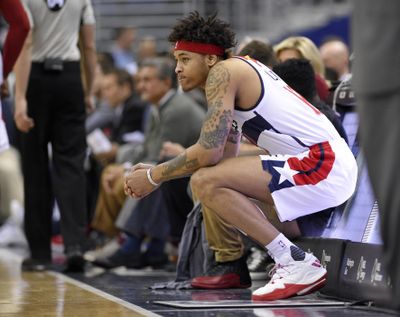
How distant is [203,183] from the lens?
4828 millimetres

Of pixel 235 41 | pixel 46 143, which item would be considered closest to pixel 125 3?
pixel 46 143

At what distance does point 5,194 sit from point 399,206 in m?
7.47

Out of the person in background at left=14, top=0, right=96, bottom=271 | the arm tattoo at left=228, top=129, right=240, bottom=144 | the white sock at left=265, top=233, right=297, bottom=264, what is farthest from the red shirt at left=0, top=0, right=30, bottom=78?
the white sock at left=265, top=233, right=297, bottom=264

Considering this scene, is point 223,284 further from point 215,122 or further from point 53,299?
point 215,122

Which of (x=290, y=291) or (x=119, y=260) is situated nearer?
(x=290, y=291)

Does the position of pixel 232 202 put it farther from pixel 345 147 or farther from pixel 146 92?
pixel 146 92

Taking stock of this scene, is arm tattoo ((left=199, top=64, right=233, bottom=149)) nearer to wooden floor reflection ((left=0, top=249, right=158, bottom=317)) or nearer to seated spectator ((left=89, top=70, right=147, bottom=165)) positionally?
wooden floor reflection ((left=0, top=249, right=158, bottom=317))

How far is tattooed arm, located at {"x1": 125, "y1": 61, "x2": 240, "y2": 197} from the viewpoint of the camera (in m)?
4.71

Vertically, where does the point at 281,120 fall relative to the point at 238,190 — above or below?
above

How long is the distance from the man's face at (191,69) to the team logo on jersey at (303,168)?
539 millimetres

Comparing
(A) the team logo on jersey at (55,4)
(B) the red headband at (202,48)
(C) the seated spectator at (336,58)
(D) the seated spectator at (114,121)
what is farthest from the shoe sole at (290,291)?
(D) the seated spectator at (114,121)

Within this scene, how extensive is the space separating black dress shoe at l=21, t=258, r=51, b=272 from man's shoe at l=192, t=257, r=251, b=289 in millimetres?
1628

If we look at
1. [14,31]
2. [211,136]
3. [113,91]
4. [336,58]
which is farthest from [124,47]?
[211,136]

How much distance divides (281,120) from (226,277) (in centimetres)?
95
